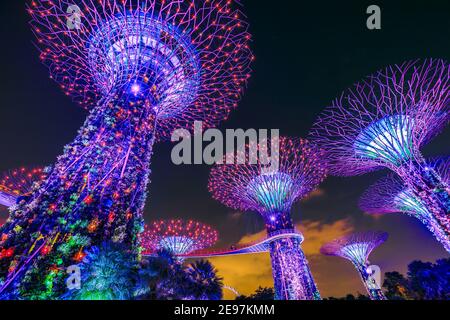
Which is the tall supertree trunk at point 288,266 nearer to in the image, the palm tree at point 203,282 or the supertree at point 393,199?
the supertree at point 393,199

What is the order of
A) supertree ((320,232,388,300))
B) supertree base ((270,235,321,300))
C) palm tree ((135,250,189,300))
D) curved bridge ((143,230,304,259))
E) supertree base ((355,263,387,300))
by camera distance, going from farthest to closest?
supertree ((320,232,388,300))
supertree base ((355,263,387,300))
curved bridge ((143,230,304,259))
supertree base ((270,235,321,300))
palm tree ((135,250,189,300))

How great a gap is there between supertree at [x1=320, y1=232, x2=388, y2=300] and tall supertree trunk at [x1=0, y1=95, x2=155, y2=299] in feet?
107

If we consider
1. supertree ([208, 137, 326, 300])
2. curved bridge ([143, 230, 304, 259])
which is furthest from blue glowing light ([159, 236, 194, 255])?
supertree ([208, 137, 326, 300])

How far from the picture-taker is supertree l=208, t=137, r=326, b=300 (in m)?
24.5

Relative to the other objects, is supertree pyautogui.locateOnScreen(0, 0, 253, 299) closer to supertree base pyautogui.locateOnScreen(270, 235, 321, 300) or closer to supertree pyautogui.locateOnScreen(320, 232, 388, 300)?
supertree base pyautogui.locateOnScreen(270, 235, 321, 300)

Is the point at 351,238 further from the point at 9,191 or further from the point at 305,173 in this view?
the point at 9,191

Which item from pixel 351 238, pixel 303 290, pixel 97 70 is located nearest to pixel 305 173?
pixel 303 290

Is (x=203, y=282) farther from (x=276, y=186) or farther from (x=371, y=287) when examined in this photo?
(x=371, y=287)

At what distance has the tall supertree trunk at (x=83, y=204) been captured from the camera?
8031 mm

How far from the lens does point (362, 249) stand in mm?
35406

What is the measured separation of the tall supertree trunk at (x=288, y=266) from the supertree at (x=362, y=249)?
1487cm

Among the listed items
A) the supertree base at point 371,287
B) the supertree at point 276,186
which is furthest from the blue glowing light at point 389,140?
the supertree base at point 371,287
